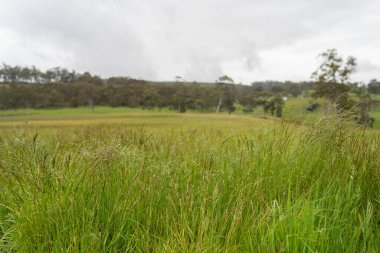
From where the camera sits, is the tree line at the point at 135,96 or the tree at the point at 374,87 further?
the tree at the point at 374,87

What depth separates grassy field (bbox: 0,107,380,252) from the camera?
2.89 meters

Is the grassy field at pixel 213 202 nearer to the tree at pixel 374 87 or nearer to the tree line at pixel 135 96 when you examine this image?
the tree line at pixel 135 96

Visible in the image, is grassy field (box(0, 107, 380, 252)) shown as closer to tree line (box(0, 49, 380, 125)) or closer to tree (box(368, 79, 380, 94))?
tree line (box(0, 49, 380, 125))

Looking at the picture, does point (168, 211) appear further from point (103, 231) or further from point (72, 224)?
point (72, 224)

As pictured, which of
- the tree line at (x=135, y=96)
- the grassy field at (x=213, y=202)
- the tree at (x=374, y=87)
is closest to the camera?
the grassy field at (x=213, y=202)

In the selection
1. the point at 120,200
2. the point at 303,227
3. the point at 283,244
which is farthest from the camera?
the point at 120,200

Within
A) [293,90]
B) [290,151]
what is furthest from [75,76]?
[290,151]

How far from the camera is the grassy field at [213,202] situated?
9.48 feet

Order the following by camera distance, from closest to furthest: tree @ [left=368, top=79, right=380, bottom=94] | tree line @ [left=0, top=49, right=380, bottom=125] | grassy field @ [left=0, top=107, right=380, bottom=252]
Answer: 1. grassy field @ [left=0, top=107, right=380, bottom=252]
2. tree line @ [left=0, top=49, right=380, bottom=125]
3. tree @ [left=368, top=79, right=380, bottom=94]

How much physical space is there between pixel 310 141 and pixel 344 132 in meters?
0.55

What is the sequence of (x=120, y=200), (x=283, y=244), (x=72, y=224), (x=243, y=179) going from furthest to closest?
(x=243, y=179) < (x=120, y=200) < (x=72, y=224) < (x=283, y=244)

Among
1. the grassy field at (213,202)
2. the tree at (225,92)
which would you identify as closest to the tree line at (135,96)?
the tree at (225,92)

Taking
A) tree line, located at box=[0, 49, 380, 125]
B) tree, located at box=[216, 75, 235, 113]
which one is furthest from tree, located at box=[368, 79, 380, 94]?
tree, located at box=[216, 75, 235, 113]

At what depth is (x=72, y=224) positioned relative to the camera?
310cm
